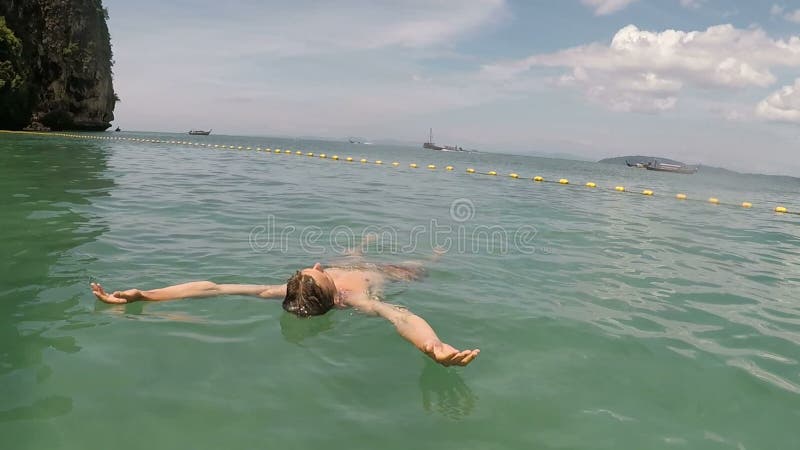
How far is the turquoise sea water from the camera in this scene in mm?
3232

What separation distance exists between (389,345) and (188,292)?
2.22 m

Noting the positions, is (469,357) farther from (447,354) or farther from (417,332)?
(417,332)

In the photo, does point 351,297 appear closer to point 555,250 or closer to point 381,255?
point 381,255

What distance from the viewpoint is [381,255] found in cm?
786

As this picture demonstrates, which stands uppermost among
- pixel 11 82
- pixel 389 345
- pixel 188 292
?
pixel 11 82

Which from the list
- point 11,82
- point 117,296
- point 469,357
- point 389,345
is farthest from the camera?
point 11,82

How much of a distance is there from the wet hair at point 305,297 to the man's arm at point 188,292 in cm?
53

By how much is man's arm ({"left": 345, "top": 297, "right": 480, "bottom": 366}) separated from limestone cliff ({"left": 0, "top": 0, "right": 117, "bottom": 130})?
43.9m

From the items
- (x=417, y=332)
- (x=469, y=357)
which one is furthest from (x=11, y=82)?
(x=469, y=357)

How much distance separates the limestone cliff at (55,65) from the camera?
39.7 metres

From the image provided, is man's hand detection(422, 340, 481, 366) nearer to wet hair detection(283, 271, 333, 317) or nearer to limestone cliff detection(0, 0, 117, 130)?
wet hair detection(283, 271, 333, 317)

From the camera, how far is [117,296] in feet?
16.0

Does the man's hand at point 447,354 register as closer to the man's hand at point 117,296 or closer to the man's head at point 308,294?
the man's head at point 308,294

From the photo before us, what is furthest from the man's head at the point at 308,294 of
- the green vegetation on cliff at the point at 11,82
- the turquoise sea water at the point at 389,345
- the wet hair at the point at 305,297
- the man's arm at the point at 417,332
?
the green vegetation on cliff at the point at 11,82
